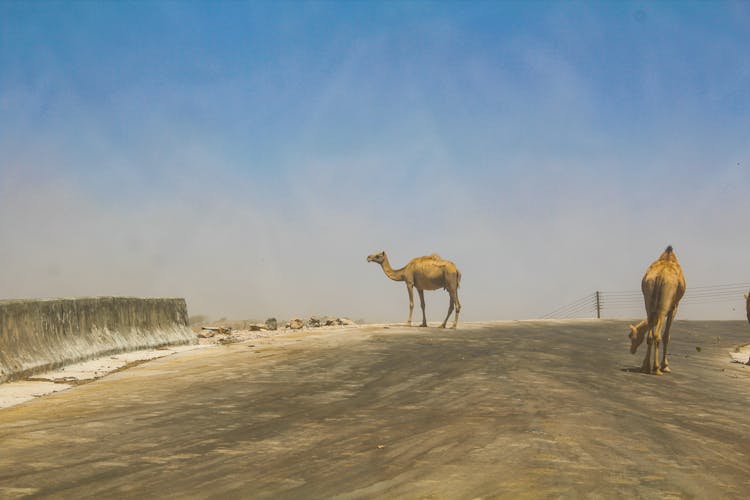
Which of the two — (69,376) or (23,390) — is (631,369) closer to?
(69,376)

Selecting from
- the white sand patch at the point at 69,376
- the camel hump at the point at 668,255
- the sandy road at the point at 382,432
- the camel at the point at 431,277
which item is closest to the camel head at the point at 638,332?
the sandy road at the point at 382,432

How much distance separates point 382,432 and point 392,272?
67.2 feet

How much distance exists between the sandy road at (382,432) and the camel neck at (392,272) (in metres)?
13.7

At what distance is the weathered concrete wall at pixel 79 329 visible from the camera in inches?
410

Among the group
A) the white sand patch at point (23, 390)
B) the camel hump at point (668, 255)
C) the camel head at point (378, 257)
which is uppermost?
the camel head at point (378, 257)

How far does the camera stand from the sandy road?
474 centimetres

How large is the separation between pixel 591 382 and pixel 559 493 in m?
6.33

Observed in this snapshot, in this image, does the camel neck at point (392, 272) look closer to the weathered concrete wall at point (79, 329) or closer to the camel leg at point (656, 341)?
the weathered concrete wall at point (79, 329)

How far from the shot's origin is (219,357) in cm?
1361

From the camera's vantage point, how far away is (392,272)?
26.9 m

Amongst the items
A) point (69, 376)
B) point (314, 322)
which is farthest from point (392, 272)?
point (69, 376)

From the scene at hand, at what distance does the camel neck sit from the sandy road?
1373 cm

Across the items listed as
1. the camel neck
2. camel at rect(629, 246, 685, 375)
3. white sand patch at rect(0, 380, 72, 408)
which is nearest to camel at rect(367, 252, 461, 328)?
the camel neck

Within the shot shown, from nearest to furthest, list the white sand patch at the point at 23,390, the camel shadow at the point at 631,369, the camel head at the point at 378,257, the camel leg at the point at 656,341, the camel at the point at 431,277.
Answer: the white sand patch at the point at 23,390
the camel leg at the point at 656,341
the camel shadow at the point at 631,369
the camel at the point at 431,277
the camel head at the point at 378,257
